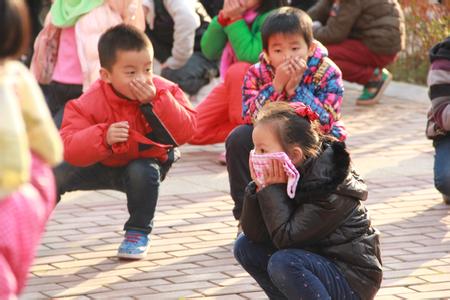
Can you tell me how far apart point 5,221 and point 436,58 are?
3.92 metres

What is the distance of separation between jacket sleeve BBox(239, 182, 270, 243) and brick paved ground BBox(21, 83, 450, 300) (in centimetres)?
61

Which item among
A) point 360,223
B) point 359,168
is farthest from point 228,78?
point 360,223

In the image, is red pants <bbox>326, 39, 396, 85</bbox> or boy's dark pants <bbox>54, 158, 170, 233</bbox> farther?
red pants <bbox>326, 39, 396, 85</bbox>

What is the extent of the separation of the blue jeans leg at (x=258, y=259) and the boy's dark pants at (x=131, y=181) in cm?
122

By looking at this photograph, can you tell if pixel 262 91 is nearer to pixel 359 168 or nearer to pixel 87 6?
pixel 87 6

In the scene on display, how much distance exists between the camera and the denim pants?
696 cm

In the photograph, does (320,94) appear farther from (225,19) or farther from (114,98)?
(225,19)

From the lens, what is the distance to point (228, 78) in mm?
7984

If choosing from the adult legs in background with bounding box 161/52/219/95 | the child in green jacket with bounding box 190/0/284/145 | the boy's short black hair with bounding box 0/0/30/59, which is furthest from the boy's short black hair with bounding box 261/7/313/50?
the adult legs in background with bounding box 161/52/219/95

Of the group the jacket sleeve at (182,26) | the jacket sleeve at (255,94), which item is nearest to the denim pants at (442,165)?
the jacket sleeve at (255,94)

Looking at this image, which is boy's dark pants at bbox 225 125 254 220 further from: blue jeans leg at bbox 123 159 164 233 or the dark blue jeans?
the dark blue jeans

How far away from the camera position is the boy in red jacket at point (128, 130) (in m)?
5.93

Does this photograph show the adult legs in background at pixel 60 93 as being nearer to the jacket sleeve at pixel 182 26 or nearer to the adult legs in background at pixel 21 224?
the jacket sleeve at pixel 182 26

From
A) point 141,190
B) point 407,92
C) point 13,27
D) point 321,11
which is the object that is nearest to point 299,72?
point 141,190
